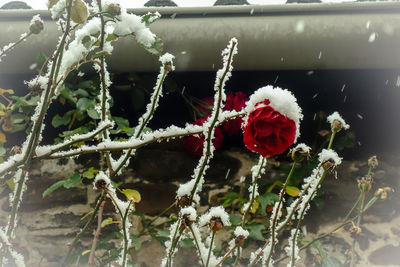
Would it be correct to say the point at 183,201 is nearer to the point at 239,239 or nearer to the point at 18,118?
the point at 239,239

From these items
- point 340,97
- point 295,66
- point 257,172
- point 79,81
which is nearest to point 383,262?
point 340,97

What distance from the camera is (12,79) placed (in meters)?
1.73

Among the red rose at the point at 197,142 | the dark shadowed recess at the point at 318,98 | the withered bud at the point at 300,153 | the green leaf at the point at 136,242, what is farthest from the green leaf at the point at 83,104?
the withered bud at the point at 300,153

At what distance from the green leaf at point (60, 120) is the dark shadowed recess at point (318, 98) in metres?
0.11

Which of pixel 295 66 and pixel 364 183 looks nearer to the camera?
pixel 364 183

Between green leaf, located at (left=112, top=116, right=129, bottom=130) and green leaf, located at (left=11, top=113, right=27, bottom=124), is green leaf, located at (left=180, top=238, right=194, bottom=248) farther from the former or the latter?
green leaf, located at (left=11, top=113, right=27, bottom=124)

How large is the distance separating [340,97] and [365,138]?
22 cm

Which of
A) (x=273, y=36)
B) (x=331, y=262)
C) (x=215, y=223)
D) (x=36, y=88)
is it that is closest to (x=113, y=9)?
(x=36, y=88)

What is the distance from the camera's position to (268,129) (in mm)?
680

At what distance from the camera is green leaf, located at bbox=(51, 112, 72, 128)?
1.61 meters

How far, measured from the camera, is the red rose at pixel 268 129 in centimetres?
68

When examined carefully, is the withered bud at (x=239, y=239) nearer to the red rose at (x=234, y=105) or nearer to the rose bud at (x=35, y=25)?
the rose bud at (x=35, y=25)

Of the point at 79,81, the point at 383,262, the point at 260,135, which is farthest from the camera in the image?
the point at 79,81

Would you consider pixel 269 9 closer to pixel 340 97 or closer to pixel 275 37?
pixel 275 37
